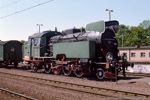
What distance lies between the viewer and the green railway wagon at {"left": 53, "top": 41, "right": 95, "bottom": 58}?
1185cm

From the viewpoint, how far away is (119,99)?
6.83 meters

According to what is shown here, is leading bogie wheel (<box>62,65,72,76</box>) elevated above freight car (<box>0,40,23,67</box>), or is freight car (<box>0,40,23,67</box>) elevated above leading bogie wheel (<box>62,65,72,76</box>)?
freight car (<box>0,40,23,67</box>)

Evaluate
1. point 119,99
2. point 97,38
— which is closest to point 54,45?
point 97,38

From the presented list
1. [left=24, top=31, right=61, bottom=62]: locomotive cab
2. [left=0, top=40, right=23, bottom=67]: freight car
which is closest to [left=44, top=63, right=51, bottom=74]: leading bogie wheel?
[left=24, top=31, right=61, bottom=62]: locomotive cab

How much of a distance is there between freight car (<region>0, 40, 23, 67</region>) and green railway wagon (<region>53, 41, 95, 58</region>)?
30.0 feet

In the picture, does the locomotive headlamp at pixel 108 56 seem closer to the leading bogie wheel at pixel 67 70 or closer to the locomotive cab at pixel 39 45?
the leading bogie wheel at pixel 67 70

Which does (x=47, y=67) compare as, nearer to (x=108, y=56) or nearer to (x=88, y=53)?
(x=88, y=53)

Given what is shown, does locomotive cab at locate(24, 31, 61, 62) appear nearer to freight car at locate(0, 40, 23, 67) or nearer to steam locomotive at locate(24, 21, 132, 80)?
steam locomotive at locate(24, 21, 132, 80)

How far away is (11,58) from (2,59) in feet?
3.31

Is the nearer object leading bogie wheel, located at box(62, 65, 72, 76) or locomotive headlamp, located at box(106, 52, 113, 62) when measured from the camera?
locomotive headlamp, located at box(106, 52, 113, 62)

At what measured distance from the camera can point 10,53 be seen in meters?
21.9

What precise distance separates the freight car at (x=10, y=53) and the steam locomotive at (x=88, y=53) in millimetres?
7337

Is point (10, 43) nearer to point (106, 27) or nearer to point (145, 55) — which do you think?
point (106, 27)

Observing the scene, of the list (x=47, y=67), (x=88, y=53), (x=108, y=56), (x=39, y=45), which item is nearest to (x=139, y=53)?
(x=47, y=67)
